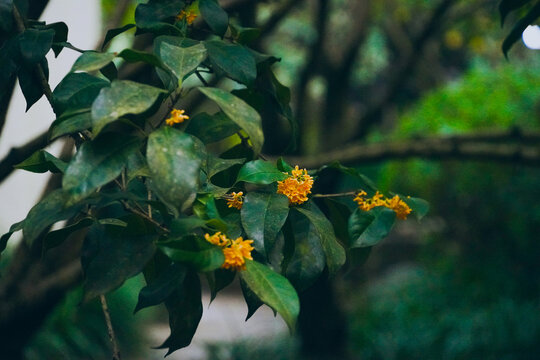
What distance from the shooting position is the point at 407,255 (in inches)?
279

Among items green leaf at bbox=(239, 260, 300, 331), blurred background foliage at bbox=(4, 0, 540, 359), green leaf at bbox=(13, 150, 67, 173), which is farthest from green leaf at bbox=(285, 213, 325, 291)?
blurred background foliage at bbox=(4, 0, 540, 359)

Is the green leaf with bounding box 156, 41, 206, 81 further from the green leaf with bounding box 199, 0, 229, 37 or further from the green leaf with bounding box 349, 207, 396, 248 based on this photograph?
the green leaf with bounding box 349, 207, 396, 248

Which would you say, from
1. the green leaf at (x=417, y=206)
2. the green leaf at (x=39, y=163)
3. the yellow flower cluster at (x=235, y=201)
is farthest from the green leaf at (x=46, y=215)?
the green leaf at (x=417, y=206)

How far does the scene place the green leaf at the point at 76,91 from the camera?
2.64 feet

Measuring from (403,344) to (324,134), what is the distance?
135 centimetres

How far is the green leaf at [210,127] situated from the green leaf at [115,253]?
0.20 metres

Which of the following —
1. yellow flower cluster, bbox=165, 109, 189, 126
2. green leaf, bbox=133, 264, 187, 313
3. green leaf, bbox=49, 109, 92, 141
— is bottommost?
green leaf, bbox=133, 264, 187, 313

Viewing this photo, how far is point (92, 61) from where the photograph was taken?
2.42 feet

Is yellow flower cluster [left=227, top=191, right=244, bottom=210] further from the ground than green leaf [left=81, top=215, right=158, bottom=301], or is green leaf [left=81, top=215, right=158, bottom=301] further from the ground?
yellow flower cluster [left=227, top=191, right=244, bottom=210]

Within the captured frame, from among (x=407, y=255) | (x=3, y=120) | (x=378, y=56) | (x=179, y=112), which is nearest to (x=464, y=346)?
(x=3, y=120)

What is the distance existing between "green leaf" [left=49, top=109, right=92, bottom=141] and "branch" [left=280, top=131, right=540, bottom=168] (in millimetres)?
1355

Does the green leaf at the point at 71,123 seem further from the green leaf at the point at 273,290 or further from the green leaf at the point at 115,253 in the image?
the green leaf at the point at 273,290

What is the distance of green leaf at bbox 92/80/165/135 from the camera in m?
0.65

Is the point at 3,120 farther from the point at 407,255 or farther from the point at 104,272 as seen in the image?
the point at 407,255
